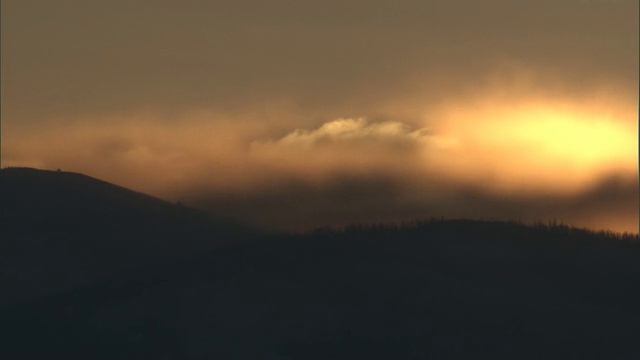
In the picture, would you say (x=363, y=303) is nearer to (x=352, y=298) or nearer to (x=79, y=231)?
(x=352, y=298)

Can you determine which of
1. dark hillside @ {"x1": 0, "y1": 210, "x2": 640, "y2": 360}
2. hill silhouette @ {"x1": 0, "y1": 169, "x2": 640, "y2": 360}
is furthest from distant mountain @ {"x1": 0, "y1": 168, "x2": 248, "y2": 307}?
dark hillside @ {"x1": 0, "y1": 210, "x2": 640, "y2": 360}

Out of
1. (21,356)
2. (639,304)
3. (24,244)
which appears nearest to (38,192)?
(24,244)

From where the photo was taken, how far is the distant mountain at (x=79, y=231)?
107m

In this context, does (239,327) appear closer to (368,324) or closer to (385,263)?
(368,324)

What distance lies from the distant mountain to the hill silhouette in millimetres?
357

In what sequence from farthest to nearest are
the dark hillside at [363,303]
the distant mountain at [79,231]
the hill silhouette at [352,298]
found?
the distant mountain at [79,231]
the hill silhouette at [352,298]
the dark hillside at [363,303]

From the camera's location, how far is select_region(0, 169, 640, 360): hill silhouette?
80.3m

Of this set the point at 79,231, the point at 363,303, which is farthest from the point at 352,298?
the point at 79,231

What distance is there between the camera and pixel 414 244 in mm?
98938

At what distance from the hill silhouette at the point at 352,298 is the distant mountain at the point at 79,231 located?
0.36m

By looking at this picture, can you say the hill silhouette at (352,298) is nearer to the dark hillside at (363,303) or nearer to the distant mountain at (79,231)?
the dark hillside at (363,303)

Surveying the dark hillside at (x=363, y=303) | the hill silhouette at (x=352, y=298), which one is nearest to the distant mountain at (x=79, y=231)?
the hill silhouette at (x=352, y=298)

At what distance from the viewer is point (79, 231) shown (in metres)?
116

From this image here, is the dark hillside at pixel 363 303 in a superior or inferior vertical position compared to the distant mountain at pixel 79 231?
inferior
